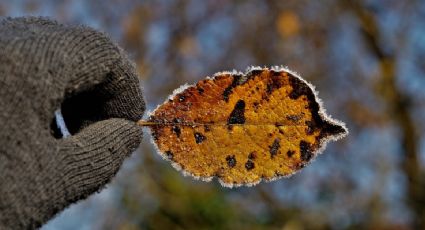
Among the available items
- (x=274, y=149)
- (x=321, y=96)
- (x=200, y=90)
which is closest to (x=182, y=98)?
(x=200, y=90)

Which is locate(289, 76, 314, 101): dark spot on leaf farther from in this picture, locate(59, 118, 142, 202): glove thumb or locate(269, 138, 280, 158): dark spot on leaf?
locate(59, 118, 142, 202): glove thumb

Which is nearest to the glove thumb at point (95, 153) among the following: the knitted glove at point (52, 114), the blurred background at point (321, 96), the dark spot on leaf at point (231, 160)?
the knitted glove at point (52, 114)

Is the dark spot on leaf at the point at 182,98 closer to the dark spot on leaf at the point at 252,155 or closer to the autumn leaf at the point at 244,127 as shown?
the autumn leaf at the point at 244,127

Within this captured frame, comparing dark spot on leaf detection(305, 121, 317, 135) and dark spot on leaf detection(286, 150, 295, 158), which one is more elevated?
dark spot on leaf detection(305, 121, 317, 135)

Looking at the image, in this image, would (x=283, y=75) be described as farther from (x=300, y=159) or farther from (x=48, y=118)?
(x=48, y=118)

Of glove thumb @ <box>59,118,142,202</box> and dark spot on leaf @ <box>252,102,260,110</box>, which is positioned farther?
dark spot on leaf @ <box>252,102,260,110</box>

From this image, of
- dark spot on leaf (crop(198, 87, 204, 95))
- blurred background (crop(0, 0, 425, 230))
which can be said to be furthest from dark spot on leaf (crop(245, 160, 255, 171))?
blurred background (crop(0, 0, 425, 230))
